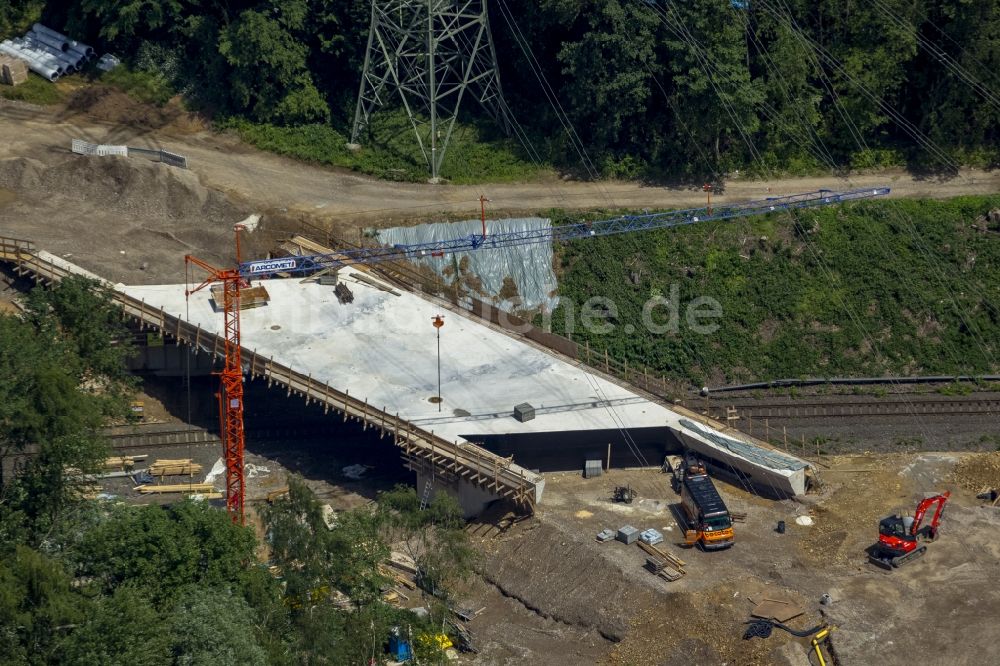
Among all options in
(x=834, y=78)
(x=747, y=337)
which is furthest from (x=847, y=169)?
(x=747, y=337)

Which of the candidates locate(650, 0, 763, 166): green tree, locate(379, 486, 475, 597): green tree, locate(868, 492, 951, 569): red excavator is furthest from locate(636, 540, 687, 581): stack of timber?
locate(650, 0, 763, 166): green tree

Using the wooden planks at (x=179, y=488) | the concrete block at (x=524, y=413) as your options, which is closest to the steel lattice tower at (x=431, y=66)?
the concrete block at (x=524, y=413)

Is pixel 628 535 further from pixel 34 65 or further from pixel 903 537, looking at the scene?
pixel 34 65

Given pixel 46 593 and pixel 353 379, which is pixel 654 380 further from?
pixel 46 593

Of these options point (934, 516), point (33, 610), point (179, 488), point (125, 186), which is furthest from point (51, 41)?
point (934, 516)

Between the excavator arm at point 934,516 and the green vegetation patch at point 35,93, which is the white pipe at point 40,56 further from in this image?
the excavator arm at point 934,516
